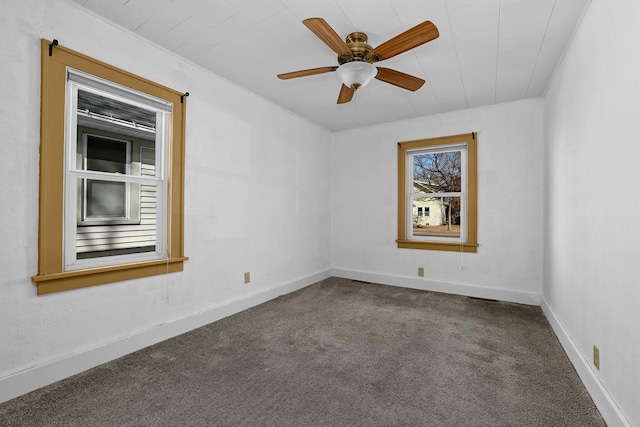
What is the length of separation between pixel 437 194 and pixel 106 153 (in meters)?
4.74

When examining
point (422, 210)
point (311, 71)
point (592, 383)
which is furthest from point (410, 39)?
point (422, 210)

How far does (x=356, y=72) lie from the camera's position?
233cm

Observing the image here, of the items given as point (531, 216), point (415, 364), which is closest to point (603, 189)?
point (415, 364)

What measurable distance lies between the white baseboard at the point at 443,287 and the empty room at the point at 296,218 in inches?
1.2

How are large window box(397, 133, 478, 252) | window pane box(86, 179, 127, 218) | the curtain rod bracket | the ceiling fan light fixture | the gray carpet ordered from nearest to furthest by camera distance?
the gray carpet < the curtain rod bracket < the ceiling fan light fixture < window pane box(86, 179, 127, 218) < large window box(397, 133, 478, 252)

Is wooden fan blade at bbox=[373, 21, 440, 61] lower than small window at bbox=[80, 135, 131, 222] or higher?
higher

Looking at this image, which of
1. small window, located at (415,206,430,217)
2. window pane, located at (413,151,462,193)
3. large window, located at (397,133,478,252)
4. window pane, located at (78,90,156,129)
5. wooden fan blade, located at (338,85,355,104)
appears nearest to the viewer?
window pane, located at (78,90,156,129)

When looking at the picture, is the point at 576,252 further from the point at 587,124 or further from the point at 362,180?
the point at 362,180

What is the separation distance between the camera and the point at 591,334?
1.97 metres

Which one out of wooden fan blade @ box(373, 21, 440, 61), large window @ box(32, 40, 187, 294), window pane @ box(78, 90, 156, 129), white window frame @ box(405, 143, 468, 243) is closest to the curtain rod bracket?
large window @ box(32, 40, 187, 294)

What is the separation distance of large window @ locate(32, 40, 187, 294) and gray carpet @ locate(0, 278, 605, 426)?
70 cm

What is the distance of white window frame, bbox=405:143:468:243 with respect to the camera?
13.8 ft

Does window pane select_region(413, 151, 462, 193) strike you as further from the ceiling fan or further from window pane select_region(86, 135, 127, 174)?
window pane select_region(86, 135, 127, 174)

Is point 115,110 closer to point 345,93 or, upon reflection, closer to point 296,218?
point 345,93
